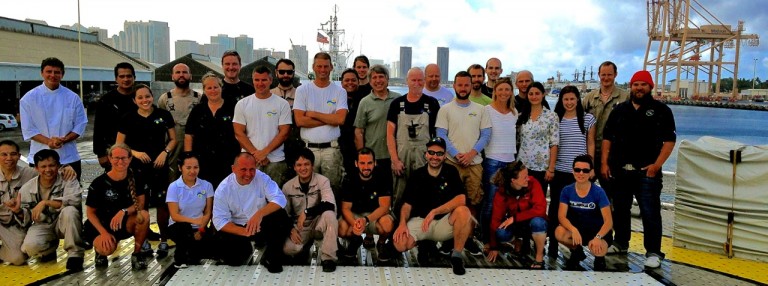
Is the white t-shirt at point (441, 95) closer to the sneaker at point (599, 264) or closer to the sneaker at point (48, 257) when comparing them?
the sneaker at point (599, 264)

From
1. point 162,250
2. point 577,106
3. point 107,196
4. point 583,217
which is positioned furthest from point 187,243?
point 577,106

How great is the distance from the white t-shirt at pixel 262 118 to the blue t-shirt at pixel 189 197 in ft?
2.42

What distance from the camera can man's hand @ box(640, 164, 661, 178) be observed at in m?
4.81

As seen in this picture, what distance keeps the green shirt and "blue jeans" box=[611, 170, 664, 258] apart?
90.3 inches

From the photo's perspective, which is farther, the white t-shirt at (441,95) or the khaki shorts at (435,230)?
the white t-shirt at (441,95)

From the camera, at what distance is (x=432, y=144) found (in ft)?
15.5

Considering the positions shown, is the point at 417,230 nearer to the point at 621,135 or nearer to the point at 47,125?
the point at 621,135

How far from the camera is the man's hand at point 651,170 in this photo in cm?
481

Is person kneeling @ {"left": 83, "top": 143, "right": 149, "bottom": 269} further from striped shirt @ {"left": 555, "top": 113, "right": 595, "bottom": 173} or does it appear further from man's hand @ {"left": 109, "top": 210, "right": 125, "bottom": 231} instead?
striped shirt @ {"left": 555, "top": 113, "right": 595, "bottom": 173}

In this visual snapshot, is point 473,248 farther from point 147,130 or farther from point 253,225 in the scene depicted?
point 147,130

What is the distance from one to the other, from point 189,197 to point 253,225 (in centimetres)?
68

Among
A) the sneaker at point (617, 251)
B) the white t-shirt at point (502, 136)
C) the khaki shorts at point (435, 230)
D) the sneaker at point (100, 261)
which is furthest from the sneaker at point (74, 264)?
the sneaker at point (617, 251)

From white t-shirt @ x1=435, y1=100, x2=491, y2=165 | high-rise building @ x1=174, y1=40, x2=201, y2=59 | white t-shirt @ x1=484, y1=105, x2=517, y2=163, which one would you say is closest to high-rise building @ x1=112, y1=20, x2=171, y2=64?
high-rise building @ x1=174, y1=40, x2=201, y2=59

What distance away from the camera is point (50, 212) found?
4.81m
